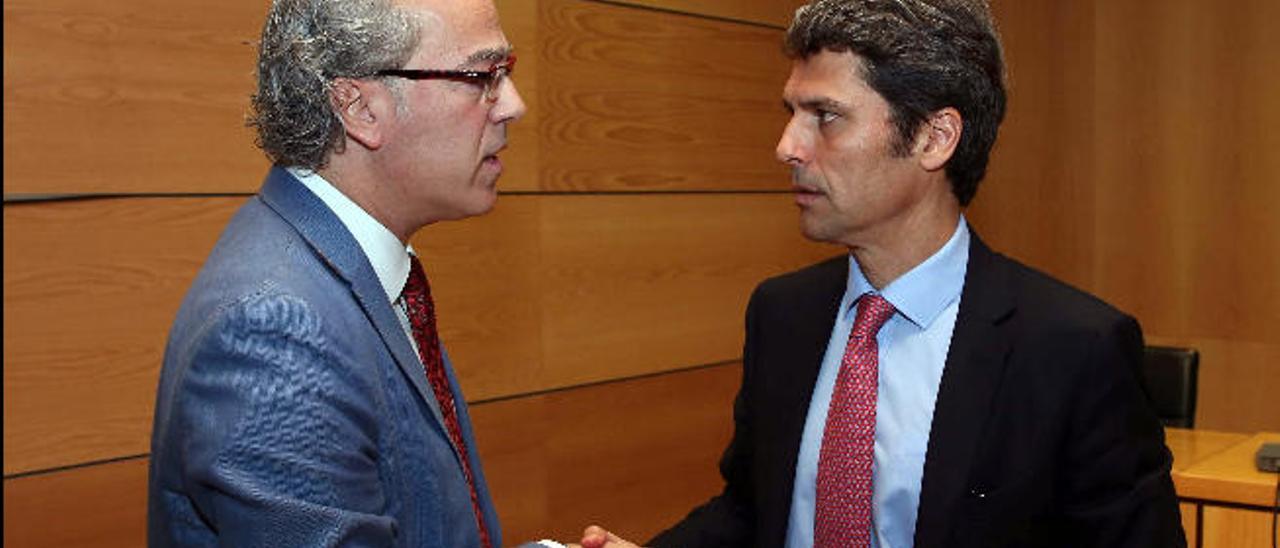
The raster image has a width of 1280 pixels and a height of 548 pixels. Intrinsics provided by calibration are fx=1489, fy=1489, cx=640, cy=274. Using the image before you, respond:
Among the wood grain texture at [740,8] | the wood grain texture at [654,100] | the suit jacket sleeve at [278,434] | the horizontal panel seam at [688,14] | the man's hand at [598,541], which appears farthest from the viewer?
the wood grain texture at [740,8]

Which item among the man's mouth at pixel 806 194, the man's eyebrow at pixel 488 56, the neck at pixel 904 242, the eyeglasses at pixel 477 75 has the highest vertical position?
the man's eyebrow at pixel 488 56

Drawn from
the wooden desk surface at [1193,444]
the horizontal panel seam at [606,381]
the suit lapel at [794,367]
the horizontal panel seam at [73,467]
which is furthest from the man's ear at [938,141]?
the horizontal panel seam at [606,381]

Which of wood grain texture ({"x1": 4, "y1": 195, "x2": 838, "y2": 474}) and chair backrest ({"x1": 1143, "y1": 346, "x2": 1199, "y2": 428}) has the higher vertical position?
wood grain texture ({"x1": 4, "y1": 195, "x2": 838, "y2": 474})

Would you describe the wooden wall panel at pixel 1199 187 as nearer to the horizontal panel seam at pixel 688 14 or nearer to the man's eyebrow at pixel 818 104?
the horizontal panel seam at pixel 688 14

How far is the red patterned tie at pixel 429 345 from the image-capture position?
1790 mm

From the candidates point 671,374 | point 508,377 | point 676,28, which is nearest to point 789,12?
point 676,28

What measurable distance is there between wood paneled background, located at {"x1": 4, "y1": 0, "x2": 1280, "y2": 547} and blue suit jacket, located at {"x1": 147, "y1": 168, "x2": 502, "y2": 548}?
170 cm

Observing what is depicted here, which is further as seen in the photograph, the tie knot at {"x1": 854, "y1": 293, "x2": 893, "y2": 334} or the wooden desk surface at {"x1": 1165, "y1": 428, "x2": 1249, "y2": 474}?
the wooden desk surface at {"x1": 1165, "y1": 428, "x2": 1249, "y2": 474}

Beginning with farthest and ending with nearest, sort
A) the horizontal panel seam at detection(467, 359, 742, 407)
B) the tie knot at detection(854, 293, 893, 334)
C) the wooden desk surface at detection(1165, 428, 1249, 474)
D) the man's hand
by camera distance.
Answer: the horizontal panel seam at detection(467, 359, 742, 407)
the wooden desk surface at detection(1165, 428, 1249, 474)
the tie knot at detection(854, 293, 893, 334)
the man's hand

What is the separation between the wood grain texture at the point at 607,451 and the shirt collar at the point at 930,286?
204cm

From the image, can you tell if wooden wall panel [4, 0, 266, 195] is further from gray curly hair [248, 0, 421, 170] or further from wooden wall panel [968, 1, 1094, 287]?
wooden wall panel [968, 1, 1094, 287]

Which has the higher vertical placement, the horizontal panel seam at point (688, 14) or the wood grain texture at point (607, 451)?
the horizontal panel seam at point (688, 14)

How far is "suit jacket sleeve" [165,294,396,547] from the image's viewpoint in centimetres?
138

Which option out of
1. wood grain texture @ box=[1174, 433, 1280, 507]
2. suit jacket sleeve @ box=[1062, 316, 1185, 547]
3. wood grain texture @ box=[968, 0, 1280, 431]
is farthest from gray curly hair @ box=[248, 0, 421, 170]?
wood grain texture @ box=[968, 0, 1280, 431]
